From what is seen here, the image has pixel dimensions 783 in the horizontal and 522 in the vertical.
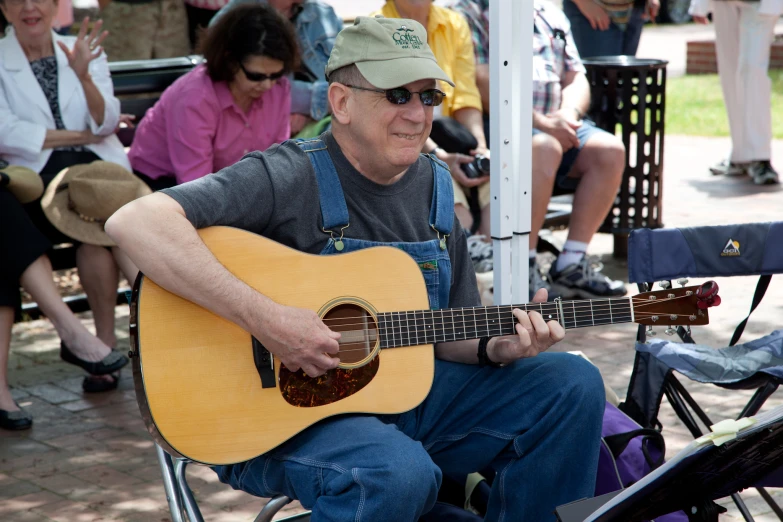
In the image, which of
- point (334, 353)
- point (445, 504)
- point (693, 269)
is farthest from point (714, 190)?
point (334, 353)

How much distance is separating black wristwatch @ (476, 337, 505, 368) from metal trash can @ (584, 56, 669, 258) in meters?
3.72

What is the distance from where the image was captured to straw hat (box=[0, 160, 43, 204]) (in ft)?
14.0

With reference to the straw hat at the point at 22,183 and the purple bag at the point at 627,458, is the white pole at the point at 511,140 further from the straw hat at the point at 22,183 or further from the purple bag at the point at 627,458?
the straw hat at the point at 22,183

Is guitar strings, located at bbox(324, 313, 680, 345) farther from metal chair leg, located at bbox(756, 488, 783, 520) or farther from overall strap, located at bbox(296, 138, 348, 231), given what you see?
metal chair leg, located at bbox(756, 488, 783, 520)

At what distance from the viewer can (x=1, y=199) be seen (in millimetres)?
4184

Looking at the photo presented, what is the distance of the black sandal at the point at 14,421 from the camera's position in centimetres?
415

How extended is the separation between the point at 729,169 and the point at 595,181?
3.44 m

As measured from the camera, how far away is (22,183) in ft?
14.1

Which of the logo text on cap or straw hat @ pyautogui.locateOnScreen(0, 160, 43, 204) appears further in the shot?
straw hat @ pyautogui.locateOnScreen(0, 160, 43, 204)

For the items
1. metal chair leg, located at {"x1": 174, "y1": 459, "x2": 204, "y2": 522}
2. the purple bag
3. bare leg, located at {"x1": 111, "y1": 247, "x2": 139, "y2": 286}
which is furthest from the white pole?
bare leg, located at {"x1": 111, "y1": 247, "x2": 139, "y2": 286}

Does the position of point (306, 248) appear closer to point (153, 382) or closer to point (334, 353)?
point (334, 353)

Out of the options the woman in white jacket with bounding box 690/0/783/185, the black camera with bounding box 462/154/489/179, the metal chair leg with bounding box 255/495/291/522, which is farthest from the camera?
the woman in white jacket with bounding box 690/0/783/185

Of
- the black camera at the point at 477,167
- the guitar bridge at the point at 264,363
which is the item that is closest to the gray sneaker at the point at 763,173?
the black camera at the point at 477,167

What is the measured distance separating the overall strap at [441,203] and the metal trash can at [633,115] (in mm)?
3533
